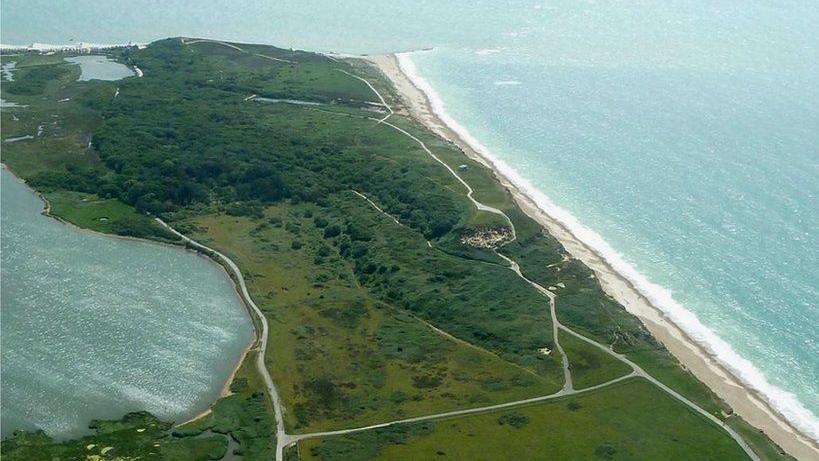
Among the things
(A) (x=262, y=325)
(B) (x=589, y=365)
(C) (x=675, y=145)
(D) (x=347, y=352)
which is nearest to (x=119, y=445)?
(A) (x=262, y=325)

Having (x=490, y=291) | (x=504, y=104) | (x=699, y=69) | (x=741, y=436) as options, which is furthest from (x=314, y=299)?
(x=699, y=69)

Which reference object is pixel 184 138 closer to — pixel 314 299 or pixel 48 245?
pixel 48 245

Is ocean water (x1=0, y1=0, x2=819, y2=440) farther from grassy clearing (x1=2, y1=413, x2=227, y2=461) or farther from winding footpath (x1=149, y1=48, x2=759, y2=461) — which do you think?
grassy clearing (x1=2, y1=413, x2=227, y2=461)

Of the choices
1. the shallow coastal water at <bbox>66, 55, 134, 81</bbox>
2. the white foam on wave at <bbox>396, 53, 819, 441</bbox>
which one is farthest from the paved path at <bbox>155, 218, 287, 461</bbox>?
the shallow coastal water at <bbox>66, 55, 134, 81</bbox>

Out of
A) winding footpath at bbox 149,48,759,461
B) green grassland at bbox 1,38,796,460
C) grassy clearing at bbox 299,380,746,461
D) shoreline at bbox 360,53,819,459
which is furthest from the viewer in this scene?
shoreline at bbox 360,53,819,459

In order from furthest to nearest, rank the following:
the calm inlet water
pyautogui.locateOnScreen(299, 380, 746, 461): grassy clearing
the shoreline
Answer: the shoreline, the calm inlet water, pyautogui.locateOnScreen(299, 380, 746, 461): grassy clearing
